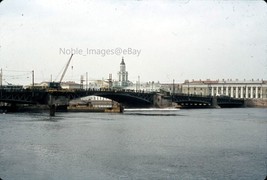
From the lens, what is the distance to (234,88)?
131 metres

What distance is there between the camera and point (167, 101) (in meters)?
82.2

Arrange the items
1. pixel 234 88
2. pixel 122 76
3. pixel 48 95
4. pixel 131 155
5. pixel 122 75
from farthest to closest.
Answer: pixel 122 76 < pixel 122 75 < pixel 234 88 < pixel 48 95 < pixel 131 155

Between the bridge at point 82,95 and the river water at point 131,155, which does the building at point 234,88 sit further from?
the river water at point 131,155

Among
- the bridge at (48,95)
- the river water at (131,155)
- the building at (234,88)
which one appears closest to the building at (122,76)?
the building at (234,88)

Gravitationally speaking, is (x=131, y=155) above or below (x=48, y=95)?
below

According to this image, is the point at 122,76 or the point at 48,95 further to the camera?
the point at 122,76

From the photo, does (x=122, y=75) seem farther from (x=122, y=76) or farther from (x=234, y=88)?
(x=234, y=88)

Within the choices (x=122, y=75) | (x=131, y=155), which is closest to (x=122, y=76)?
(x=122, y=75)

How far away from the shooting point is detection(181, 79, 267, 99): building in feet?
414

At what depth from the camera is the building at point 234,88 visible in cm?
12630

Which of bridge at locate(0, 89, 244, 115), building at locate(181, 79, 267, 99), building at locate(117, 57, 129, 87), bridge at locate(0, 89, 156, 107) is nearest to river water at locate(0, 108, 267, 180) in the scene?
bridge at locate(0, 89, 156, 107)

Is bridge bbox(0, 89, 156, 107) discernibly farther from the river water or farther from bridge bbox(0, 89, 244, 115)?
the river water

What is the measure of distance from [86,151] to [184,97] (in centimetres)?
6449

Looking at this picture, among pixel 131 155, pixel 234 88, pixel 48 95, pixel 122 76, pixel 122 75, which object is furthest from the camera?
pixel 122 76
